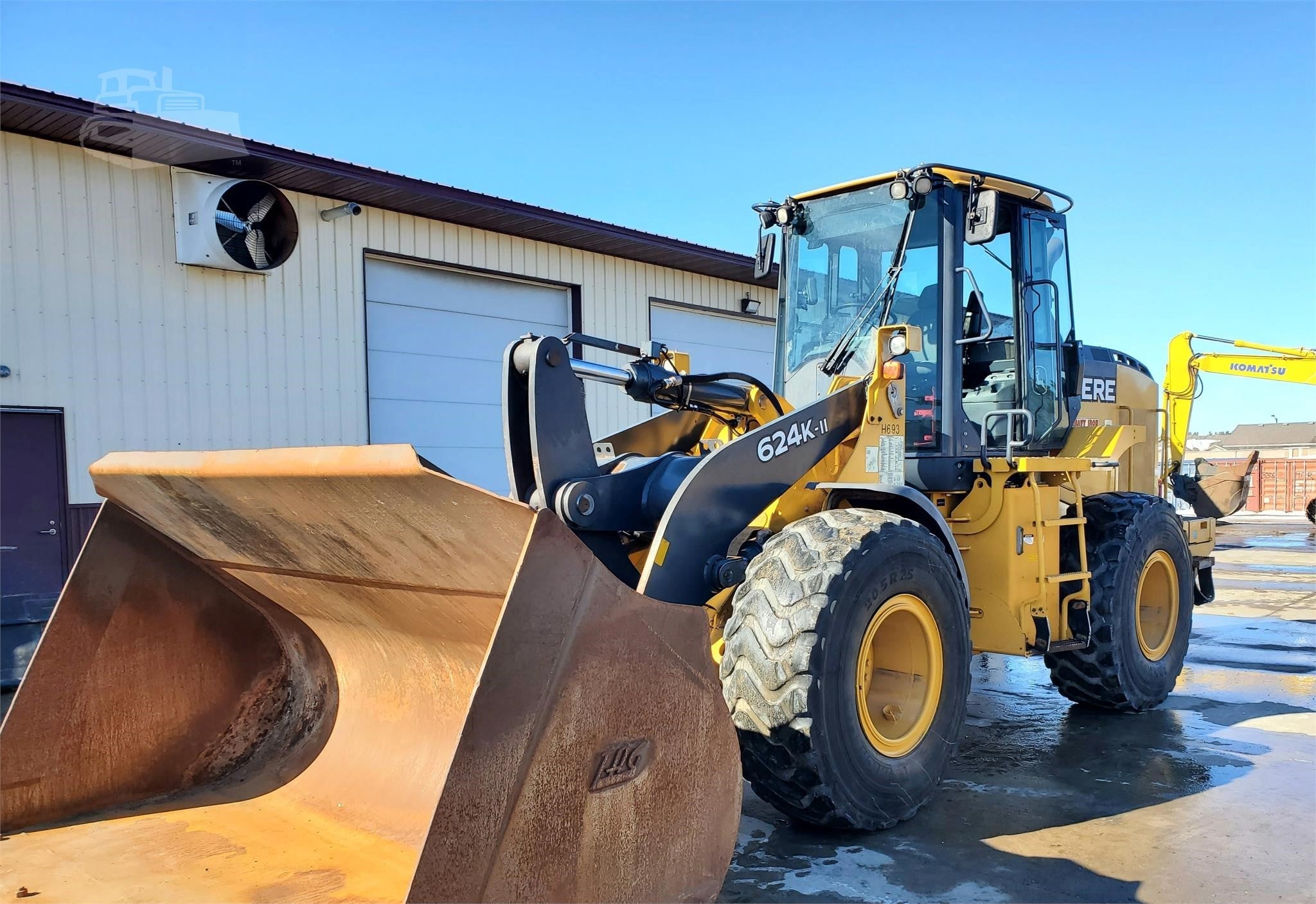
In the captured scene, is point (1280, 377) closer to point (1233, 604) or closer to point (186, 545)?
point (1233, 604)

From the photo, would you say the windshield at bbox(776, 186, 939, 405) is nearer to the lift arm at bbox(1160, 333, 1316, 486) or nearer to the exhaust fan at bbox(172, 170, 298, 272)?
the exhaust fan at bbox(172, 170, 298, 272)

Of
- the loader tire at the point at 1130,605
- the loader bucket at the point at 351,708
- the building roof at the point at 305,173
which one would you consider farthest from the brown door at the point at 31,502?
the loader tire at the point at 1130,605

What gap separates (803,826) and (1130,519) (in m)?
3.11

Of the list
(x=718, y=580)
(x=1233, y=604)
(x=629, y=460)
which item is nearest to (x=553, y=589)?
(x=718, y=580)

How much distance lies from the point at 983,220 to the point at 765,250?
4.43 feet

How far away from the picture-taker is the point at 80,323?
26.6 ft

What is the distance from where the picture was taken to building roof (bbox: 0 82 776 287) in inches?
300

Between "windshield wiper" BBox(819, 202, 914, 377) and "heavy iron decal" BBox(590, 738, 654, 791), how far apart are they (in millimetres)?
2815

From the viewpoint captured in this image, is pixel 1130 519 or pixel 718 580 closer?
pixel 718 580

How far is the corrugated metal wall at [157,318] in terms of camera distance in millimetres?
7852

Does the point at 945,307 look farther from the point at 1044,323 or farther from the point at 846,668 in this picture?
the point at 846,668

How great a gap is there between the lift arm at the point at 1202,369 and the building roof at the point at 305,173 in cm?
783

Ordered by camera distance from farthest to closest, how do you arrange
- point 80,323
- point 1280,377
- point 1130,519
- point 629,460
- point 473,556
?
1. point 1280,377
2. point 80,323
3. point 1130,519
4. point 629,460
5. point 473,556

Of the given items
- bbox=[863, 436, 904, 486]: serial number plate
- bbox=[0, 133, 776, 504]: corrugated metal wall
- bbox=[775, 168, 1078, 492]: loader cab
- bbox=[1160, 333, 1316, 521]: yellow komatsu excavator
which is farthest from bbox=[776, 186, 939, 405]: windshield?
bbox=[1160, 333, 1316, 521]: yellow komatsu excavator
